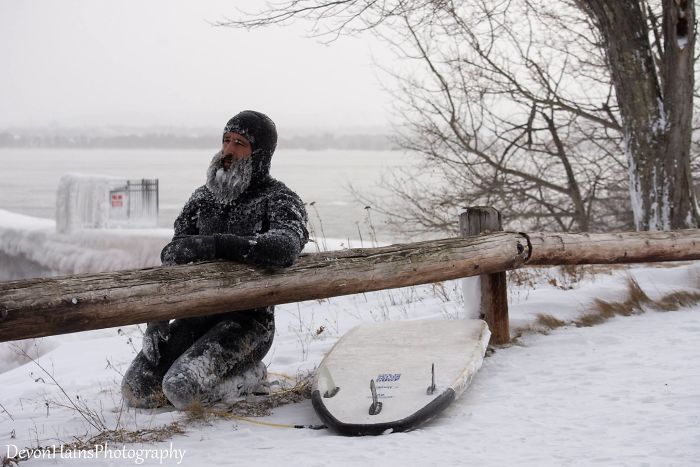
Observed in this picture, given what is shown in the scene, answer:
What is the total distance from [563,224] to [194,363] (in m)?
10.7

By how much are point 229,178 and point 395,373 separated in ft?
4.43

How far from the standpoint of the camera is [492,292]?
17.3 ft

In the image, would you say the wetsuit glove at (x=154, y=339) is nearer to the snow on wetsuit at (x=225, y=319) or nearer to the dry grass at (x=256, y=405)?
the snow on wetsuit at (x=225, y=319)

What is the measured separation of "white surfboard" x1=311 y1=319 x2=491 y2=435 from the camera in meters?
3.81

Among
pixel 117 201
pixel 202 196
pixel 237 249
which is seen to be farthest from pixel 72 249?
pixel 237 249

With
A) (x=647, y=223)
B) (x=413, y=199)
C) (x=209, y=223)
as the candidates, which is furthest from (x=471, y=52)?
(x=209, y=223)

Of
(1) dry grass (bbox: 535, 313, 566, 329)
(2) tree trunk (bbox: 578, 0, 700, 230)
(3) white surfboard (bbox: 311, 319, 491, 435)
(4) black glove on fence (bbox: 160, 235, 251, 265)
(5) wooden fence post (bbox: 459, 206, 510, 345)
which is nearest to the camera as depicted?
(3) white surfboard (bbox: 311, 319, 491, 435)

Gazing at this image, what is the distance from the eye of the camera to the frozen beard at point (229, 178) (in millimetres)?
4344

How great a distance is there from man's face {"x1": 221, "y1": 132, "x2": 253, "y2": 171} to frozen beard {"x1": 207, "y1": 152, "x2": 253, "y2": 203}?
0.02 meters

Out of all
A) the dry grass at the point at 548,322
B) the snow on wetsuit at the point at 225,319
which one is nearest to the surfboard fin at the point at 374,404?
the snow on wetsuit at the point at 225,319

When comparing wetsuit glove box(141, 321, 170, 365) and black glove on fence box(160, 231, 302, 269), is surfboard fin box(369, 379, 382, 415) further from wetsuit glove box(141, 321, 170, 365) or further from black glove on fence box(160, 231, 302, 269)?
wetsuit glove box(141, 321, 170, 365)

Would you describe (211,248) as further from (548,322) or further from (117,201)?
(117,201)

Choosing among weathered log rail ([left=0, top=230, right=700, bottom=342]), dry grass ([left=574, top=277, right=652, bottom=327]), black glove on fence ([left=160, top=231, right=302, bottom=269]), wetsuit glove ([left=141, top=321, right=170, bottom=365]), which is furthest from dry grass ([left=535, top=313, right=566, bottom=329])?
wetsuit glove ([left=141, top=321, right=170, bottom=365])

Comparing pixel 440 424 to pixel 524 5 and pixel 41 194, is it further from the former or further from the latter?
pixel 41 194
